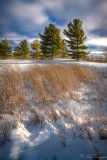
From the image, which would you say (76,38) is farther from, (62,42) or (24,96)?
(24,96)

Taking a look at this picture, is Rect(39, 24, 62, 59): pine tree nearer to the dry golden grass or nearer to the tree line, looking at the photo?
the tree line

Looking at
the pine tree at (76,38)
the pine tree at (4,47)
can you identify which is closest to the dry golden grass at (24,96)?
the pine tree at (76,38)

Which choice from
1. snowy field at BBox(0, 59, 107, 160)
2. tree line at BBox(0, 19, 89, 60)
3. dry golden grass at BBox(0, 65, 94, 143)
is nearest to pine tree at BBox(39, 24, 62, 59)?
tree line at BBox(0, 19, 89, 60)

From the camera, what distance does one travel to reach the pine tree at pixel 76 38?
15211 millimetres

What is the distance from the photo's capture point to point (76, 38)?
15.7 metres

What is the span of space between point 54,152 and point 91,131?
0.68m

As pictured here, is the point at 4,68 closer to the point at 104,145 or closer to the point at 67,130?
the point at 67,130

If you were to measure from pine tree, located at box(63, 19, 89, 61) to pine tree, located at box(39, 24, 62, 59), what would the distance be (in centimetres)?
249

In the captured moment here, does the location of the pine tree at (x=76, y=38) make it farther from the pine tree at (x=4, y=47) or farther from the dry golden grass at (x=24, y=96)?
the pine tree at (x=4, y=47)

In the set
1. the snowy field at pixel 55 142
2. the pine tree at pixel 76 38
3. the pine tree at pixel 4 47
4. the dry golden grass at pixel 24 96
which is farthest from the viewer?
the pine tree at pixel 4 47

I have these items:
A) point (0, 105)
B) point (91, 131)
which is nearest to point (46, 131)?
point (91, 131)

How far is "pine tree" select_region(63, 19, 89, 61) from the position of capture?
15.2 metres

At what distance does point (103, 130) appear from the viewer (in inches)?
52.6

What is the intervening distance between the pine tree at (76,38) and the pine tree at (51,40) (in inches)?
98.0
